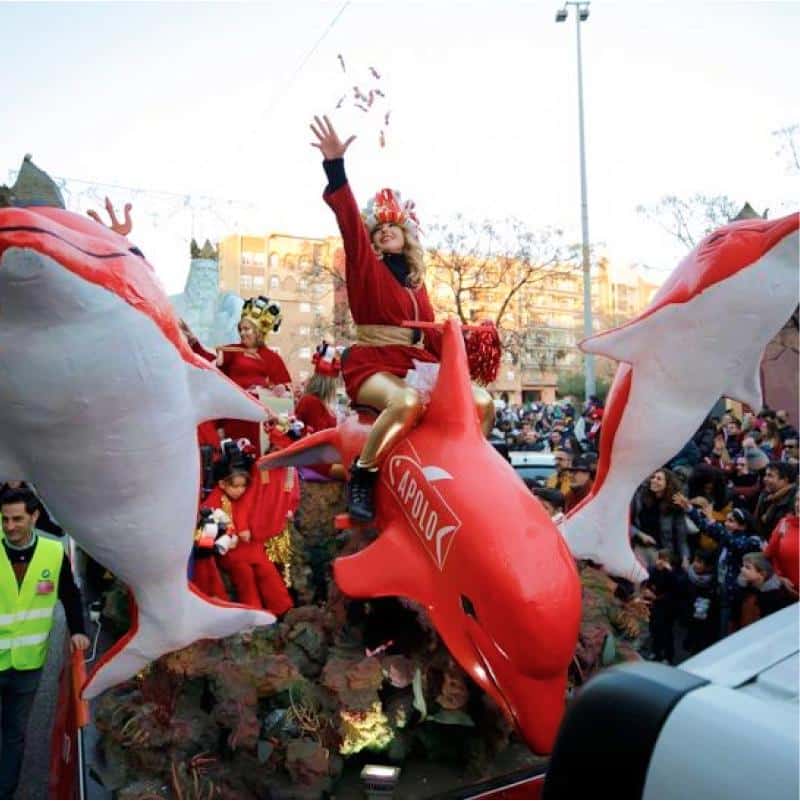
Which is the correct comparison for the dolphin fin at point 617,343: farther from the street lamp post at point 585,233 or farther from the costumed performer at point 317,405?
the street lamp post at point 585,233

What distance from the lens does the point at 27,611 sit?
3521 mm

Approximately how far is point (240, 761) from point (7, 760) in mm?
1051

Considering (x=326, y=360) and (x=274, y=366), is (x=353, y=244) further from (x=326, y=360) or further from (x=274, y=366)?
(x=274, y=366)

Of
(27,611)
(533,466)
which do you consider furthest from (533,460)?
(27,611)

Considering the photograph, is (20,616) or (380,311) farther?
(380,311)

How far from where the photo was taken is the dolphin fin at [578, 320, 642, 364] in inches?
167

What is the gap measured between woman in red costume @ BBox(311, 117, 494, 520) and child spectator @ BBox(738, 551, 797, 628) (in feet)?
5.78

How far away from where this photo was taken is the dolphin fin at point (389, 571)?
141 inches

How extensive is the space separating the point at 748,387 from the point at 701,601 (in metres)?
Result: 1.57

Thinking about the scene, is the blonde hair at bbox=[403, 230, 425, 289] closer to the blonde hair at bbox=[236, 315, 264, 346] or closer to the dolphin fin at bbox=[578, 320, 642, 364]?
the dolphin fin at bbox=[578, 320, 642, 364]

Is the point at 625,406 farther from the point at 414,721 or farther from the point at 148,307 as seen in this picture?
the point at 148,307

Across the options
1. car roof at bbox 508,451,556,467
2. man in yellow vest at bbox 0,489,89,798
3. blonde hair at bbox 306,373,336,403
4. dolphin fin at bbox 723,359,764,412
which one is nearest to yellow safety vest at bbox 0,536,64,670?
man in yellow vest at bbox 0,489,89,798

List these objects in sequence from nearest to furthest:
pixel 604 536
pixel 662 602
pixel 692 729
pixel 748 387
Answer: pixel 692 729 → pixel 748 387 → pixel 604 536 → pixel 662 602

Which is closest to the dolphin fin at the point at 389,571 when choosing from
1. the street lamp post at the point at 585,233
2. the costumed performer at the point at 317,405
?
the costumed performer at the point at 317,405
